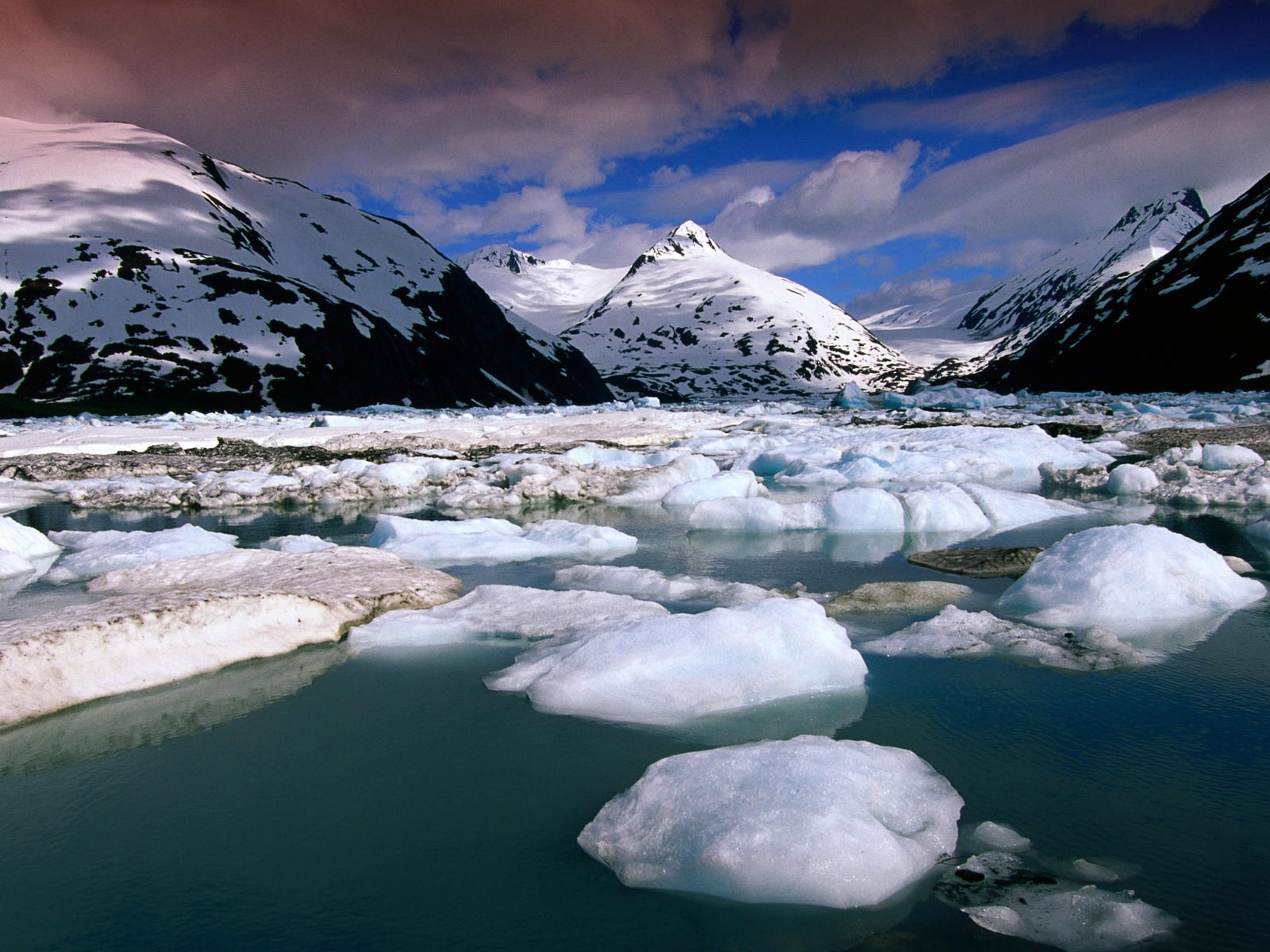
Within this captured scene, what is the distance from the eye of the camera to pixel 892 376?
170375 millimetres

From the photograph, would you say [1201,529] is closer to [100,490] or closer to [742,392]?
[100,490]

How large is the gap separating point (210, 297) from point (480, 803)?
65.3 metres

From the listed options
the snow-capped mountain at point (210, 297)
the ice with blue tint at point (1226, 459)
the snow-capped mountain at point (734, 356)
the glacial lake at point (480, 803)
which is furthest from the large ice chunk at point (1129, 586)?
the snow-capped mountain at point (734, 356)

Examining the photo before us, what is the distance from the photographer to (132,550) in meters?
11.7

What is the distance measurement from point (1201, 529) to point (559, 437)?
25101 millimetres

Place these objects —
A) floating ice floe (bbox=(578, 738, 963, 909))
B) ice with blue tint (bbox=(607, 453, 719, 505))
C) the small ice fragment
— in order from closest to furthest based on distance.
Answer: floating ice floe (bbox=(578, 738, 963, 909)), the small ice fragment, ice with blue tint (bbox=(607, 453, 719, 505))

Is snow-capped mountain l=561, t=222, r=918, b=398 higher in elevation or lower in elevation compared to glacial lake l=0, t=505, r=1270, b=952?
higher

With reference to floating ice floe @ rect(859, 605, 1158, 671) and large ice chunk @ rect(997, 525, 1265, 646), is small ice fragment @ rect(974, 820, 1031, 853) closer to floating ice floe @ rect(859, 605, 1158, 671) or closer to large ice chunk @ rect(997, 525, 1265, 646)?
floating ice floe @ rect(859, 605, 1158, 671)

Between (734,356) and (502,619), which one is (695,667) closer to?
(502,619)

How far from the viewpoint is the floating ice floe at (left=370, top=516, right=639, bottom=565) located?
12414 millimetres

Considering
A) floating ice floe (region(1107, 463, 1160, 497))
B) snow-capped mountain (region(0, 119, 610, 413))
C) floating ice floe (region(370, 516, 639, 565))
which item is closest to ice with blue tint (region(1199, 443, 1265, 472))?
floating ice floe (region(1107, 463, 1160, 497))

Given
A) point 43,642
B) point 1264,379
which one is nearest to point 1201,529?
point 43,642

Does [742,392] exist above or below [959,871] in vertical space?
above

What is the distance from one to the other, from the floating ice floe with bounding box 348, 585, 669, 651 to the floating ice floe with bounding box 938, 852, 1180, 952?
13.0ft
